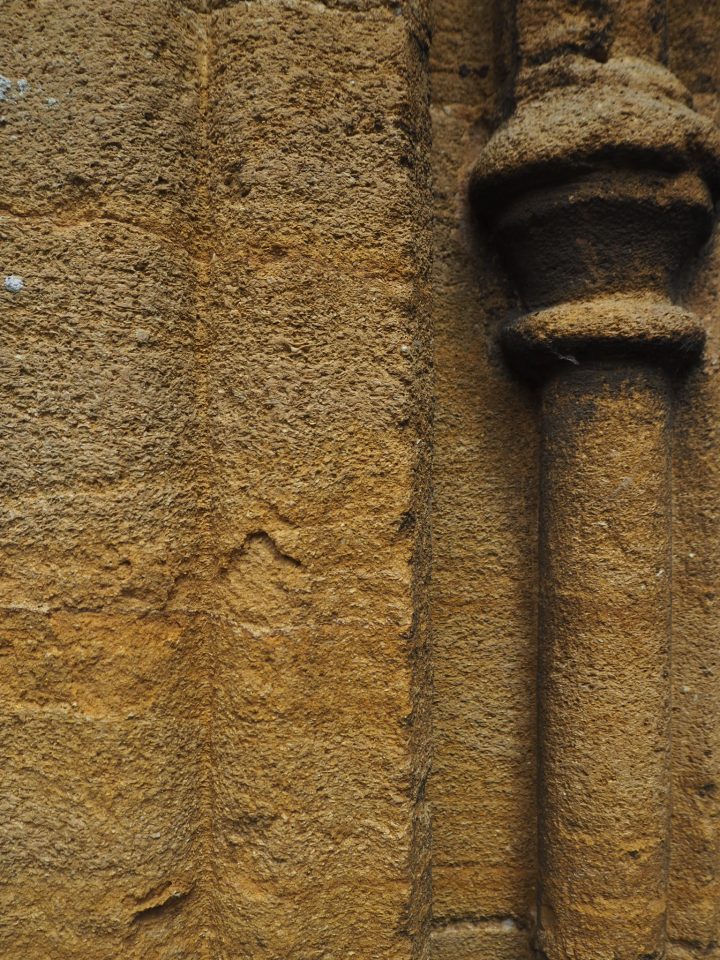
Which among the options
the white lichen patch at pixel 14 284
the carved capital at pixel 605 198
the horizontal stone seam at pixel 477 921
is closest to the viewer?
the white lichen patch at pixel 14 284

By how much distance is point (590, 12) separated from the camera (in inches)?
44.4

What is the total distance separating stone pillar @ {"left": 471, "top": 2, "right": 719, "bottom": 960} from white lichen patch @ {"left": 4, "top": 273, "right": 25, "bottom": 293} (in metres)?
0.81

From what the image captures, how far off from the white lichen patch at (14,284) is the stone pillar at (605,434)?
0.81 meters

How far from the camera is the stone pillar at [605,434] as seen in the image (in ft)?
3.68

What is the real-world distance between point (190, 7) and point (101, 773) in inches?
48.5

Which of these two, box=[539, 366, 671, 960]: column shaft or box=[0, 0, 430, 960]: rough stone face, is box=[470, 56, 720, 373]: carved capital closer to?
box=[539, 366, 671, 960]: column shaft

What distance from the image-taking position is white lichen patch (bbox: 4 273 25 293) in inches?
38.6

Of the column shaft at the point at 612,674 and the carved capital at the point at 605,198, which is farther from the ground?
the carved capital at the point at 605,198

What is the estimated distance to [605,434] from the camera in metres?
1.17

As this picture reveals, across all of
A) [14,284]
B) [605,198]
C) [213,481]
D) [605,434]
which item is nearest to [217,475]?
[213,481]

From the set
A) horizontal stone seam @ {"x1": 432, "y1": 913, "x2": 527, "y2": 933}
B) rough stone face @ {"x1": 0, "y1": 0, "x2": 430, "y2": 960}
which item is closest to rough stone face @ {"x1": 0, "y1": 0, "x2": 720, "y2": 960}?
rough stone face @ {"x1": 0, "y1": 0, "x2": 430, "y2": 960}

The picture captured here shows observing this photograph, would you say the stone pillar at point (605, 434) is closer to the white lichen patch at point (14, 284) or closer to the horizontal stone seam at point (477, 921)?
the horizontal stone seam at point (477, 921)

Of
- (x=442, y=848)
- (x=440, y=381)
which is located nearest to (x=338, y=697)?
(x=442, y=848)

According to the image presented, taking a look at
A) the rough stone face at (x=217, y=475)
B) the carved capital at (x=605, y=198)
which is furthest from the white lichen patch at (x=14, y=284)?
the carved capital at (x=605, y=198)
